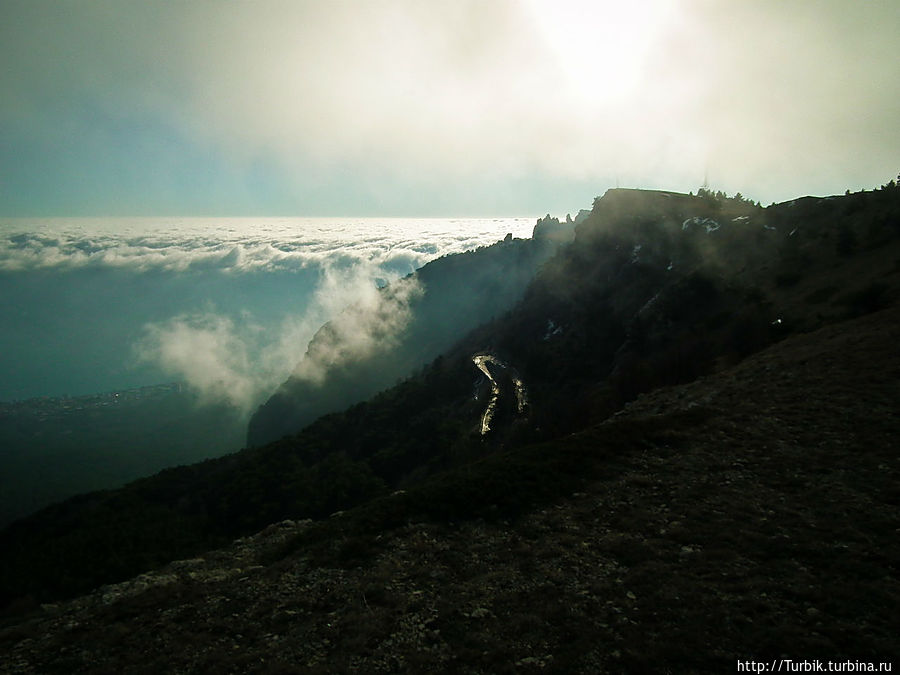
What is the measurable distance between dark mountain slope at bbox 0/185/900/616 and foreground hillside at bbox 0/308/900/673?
1.62 metres

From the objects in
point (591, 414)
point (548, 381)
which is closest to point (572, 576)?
point (591, 414)

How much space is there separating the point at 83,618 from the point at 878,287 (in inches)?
2748

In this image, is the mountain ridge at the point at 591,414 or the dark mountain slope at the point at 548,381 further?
the dark mountain slope at the point at 548,381

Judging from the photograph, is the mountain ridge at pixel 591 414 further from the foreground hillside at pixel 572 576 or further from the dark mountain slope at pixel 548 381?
the dark mountain slope at pixel 548 381

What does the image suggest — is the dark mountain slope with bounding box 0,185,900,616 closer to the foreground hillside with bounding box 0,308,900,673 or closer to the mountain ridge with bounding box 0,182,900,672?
the mountain ridge with bounding box 0,182,900,672

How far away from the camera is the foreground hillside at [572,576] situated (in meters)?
12.3

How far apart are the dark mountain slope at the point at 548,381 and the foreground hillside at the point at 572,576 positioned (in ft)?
5.32

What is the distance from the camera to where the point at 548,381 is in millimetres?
108875

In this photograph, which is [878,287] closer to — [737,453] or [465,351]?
[737,453]

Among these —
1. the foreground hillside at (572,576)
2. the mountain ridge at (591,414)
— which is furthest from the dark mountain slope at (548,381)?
the foreground hillside at (572,576)

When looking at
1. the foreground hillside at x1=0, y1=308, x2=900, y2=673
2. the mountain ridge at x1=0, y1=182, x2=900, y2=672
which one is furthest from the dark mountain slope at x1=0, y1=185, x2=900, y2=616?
the foreground hillside at x1=0, y1=308, x2=900, y2=673

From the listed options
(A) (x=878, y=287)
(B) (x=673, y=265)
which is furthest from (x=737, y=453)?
(B) (x=673, y=265)

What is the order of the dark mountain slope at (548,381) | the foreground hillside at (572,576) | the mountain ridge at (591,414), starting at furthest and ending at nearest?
the dark mountain slope at (548,381) < the mountain ridge at (591,414) < the foreground hillside at (572,576)

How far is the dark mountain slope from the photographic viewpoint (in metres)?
52.4
